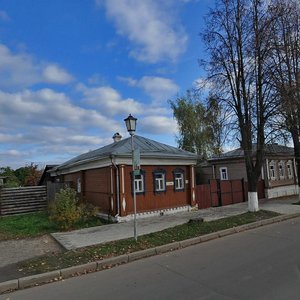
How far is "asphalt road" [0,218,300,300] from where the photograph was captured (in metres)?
5.49

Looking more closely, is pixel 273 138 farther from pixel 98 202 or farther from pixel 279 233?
pixel 98 202

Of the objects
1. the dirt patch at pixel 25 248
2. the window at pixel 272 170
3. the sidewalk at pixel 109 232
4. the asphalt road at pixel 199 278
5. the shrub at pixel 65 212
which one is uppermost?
the window at pixel 272 170

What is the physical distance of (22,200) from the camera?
2041cm

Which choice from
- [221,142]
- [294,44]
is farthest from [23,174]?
[294,44]

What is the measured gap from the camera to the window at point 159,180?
54.4 ft

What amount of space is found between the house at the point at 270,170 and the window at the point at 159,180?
31.4 ft

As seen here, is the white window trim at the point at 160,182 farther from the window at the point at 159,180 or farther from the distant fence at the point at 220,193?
the distant fence at the point at 220,193

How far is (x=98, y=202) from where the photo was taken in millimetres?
17109

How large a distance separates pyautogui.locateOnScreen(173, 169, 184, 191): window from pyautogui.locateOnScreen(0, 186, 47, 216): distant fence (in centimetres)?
929

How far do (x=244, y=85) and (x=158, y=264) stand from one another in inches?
434

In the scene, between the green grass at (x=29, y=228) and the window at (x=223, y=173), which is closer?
the green grass at (x=29, y=228)

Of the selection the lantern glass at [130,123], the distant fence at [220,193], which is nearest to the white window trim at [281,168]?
the distant fence at [220,193]

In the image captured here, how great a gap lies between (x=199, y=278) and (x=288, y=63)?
52.2ft

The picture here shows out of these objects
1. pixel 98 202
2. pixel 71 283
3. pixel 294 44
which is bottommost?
pixel 71 283
